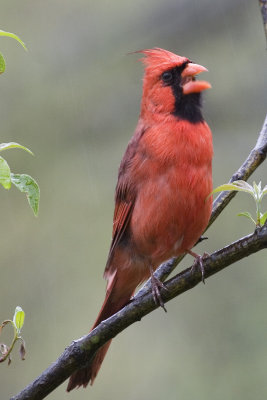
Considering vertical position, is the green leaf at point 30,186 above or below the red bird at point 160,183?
above

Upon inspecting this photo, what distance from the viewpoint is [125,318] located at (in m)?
2.37

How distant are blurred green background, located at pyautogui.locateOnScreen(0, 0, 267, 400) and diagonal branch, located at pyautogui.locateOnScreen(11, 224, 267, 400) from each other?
286 cm

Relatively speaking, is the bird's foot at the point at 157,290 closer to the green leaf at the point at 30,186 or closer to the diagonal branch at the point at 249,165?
the diagonal branch at the point at 249,165

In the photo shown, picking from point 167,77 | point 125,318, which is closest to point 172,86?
point 167,77

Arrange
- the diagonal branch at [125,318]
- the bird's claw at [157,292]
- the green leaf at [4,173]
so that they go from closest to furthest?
the green leaf at [4,173]
the diagonal branch at [125,318]
the bird's claw at [157,292]

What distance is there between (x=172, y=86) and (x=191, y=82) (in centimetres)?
8

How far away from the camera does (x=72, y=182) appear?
6578mm

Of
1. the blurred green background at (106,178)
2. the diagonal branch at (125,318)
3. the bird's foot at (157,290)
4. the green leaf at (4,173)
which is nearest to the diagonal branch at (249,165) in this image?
the bird's foot at (157,290)

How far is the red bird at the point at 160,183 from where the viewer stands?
304cm

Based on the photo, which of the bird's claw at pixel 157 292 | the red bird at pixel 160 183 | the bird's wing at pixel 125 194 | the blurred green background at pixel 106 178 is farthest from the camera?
the blurred green background at pixel 106 178

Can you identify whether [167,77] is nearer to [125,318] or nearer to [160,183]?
[160,183]

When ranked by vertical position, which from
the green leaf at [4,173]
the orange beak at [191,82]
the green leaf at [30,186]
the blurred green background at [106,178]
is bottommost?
the blurred green background at [106,178]

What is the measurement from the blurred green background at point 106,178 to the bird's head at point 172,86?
80.6 inches

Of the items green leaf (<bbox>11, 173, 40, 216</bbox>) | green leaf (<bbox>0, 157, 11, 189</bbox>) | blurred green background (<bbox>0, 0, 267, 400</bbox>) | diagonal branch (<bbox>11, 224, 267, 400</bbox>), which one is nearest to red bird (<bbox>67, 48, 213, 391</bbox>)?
diagonal branch (<bbox>11, 224, 267, 400</bbox>)
